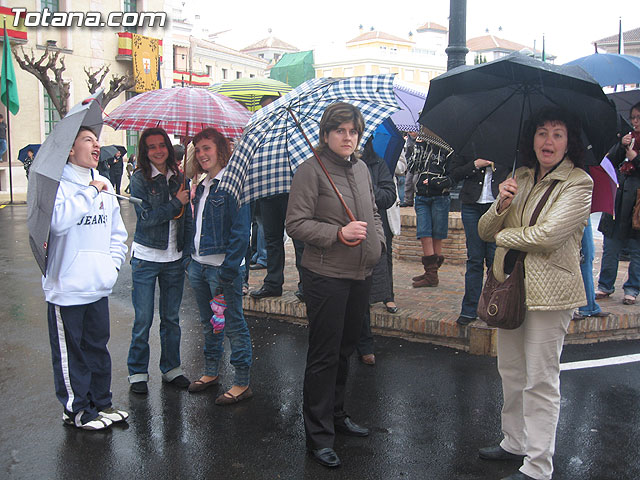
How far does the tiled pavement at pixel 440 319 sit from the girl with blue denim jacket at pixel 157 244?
5.95 feet

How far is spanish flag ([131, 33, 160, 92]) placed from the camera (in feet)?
104

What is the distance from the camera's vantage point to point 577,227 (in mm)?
3328

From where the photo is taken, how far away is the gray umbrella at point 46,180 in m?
3.55

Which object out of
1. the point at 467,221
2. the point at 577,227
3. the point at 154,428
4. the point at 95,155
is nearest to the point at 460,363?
the point at 467,221

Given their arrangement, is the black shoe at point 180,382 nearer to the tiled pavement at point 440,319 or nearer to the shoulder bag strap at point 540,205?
the tiled pavement at point 440,319

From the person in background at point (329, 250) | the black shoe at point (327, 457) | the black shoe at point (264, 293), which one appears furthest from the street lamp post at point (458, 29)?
the black shoe at point (327, 457)

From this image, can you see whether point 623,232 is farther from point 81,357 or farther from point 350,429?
point 81,357

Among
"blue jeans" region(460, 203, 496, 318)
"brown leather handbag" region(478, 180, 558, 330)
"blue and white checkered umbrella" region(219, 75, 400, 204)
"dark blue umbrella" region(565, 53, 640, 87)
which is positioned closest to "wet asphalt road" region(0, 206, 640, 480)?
"blue jeans" region(460, 203, 496, 318)

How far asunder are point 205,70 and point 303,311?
70472mm

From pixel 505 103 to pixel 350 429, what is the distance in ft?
7.30

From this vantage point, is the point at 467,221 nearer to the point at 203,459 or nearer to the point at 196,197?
the point at 196,197

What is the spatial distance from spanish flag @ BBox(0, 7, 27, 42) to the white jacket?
26057mm

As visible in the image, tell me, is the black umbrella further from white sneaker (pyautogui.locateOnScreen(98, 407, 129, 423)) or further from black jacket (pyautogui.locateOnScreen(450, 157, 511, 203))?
white sneaker (pyautogui.locateOnScreen(98, 407, 129, 423))

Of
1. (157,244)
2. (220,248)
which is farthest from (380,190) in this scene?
(157,244)
